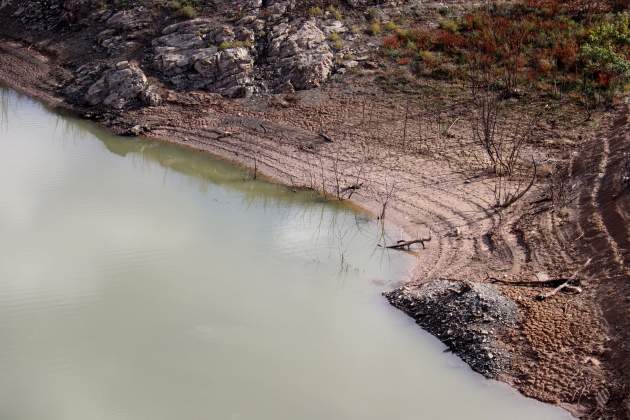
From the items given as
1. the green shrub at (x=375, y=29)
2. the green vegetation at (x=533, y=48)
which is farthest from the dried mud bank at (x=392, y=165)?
the green vegetation at (x=533, y=48)

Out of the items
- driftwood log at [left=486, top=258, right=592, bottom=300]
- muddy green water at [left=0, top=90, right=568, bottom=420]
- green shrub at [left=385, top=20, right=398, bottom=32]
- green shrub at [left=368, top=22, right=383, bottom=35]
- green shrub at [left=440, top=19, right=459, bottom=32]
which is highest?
green shrub at [left=440, top=19, right=459, bottom=32]

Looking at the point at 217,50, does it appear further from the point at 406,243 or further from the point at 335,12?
the point at 406,243

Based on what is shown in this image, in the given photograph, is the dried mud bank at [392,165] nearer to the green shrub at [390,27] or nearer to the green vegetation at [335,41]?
the green vegetation at [335,41]

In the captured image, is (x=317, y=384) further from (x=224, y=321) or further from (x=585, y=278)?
(x=585, y=278)

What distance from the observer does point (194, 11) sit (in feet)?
89.6

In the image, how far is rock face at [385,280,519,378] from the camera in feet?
38.5

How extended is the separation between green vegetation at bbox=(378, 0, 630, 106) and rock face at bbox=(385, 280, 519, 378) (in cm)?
1125

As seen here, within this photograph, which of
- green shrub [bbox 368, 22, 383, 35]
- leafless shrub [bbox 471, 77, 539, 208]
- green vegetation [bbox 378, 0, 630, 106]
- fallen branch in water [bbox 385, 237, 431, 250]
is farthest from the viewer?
green shrub [bbox 368, 22, 383, 35]

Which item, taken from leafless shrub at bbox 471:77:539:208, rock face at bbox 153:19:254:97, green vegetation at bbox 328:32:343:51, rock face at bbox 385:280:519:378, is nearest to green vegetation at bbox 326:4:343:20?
green vegetation at bbox 328:32:343:51

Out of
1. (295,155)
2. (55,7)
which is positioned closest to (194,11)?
(55,7)

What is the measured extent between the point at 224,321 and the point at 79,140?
1164 cm

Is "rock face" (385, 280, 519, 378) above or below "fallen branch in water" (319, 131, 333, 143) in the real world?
below

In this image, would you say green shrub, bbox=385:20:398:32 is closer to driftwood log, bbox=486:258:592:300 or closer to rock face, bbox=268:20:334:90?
rock face, bbox=268:20:334:90

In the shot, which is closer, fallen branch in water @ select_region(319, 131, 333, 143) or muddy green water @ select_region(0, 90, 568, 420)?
muddy green water @ select_region(0, 90, 568, 420)
